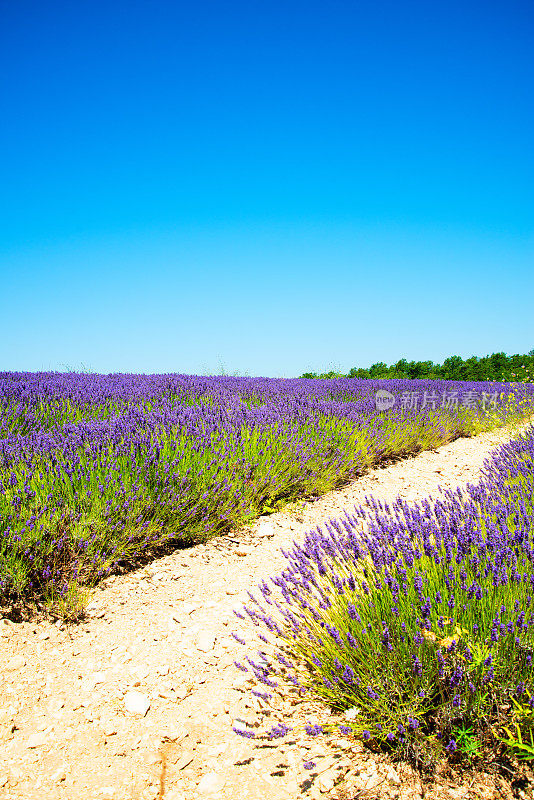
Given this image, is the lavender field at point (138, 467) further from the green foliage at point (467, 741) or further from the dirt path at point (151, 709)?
the green foliage at point (467, 741)

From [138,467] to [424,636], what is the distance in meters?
2.41

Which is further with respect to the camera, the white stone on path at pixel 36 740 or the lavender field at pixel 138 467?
the lavender field at pixel 138 467

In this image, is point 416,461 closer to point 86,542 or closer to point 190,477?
point 190,477

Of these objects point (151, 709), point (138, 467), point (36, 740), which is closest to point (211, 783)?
point (151, 709)

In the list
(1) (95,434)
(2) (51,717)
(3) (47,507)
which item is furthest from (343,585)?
(1) (95,434)

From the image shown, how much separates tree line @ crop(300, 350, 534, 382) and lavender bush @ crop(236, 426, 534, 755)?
15.7 m

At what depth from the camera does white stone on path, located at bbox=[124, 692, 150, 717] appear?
1875mm

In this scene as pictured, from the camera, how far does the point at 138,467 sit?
3.42 metres

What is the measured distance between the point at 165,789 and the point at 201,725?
0.28 metres

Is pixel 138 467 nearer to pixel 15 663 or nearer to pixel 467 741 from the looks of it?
pixel 15 663

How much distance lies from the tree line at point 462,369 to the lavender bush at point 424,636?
15719 mm

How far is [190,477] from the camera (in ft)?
11.6

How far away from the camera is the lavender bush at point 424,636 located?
4.77 feet

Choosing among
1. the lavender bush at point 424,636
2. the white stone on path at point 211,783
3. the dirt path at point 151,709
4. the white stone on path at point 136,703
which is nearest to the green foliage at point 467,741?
the lavender bush at point 424,636
